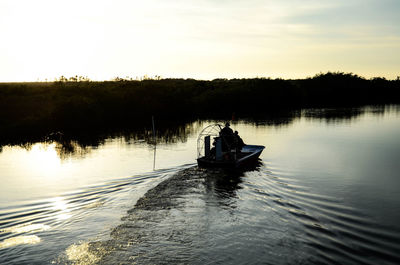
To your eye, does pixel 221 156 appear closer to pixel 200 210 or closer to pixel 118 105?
pixel 200 210

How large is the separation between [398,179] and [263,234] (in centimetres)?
1331

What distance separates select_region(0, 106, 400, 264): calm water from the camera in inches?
408

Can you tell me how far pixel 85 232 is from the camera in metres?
12.0

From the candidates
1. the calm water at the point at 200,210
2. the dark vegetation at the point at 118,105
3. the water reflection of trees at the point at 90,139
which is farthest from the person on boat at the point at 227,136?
the dark vegetation at the point at 118,105

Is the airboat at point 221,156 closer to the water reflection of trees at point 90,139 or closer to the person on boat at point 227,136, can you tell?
the person on boat at point 227,136

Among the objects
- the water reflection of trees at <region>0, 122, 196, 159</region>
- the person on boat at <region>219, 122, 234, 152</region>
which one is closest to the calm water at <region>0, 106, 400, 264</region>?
the person on boat at <region>219, 122, 234, 152</region>

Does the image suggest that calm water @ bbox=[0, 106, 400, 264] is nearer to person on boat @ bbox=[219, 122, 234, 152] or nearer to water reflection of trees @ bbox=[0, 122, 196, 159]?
person on boat @ bbox=[219, 122, 234, 152]

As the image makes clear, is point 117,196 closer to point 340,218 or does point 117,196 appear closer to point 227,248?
point 227,248

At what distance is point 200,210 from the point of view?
1416 cm

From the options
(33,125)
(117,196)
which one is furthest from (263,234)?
(33,125)

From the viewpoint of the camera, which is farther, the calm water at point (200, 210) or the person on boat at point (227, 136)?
the person on boat at point (227, 136)

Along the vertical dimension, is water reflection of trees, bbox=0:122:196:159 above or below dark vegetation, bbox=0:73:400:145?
below

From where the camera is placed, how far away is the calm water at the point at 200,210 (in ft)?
34.0

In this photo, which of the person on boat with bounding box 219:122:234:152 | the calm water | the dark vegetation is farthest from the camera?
the dark vegetation
